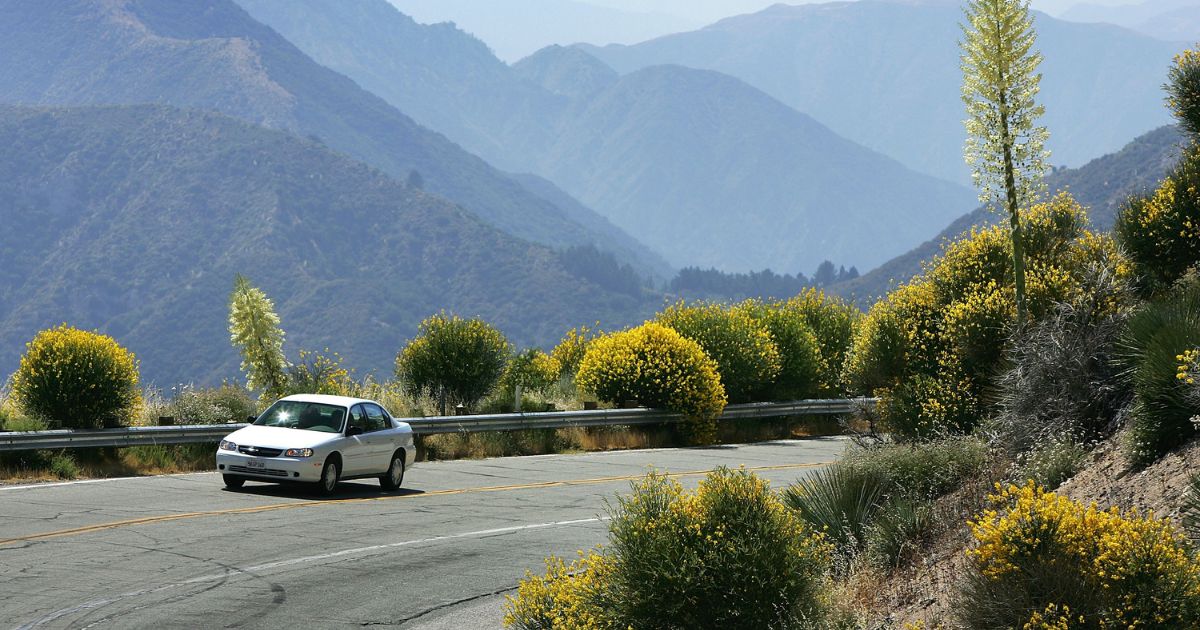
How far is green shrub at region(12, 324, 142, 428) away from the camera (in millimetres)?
20531

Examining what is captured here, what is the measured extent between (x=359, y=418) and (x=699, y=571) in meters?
11.4

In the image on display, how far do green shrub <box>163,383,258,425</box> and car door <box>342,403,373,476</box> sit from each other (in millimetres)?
5840

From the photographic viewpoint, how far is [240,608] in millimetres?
10367

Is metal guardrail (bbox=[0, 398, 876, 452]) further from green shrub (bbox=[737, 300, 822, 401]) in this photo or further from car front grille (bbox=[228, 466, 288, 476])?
car front grille (bbox=[228, 466, 288, 476])

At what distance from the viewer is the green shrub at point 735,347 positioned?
32.9m

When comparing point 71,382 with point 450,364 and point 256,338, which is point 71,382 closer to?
point 450,364

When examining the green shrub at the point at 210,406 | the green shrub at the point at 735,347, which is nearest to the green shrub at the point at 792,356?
the green shrub at the point at 735,347

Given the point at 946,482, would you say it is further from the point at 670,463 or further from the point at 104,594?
the point at 670,463

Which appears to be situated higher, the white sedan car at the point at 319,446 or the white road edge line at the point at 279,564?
the white sedan car at the point at 319,446

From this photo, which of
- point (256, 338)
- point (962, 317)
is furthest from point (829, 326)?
point (962, 317)

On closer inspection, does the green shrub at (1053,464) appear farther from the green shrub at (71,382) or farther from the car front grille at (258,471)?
the green shrub at (71,382)

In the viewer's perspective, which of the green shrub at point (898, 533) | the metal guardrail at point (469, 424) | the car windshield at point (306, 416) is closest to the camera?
the green shrub at point (898, 533)

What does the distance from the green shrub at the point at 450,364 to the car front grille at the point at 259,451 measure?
12062mm

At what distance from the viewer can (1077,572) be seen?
6633mm
